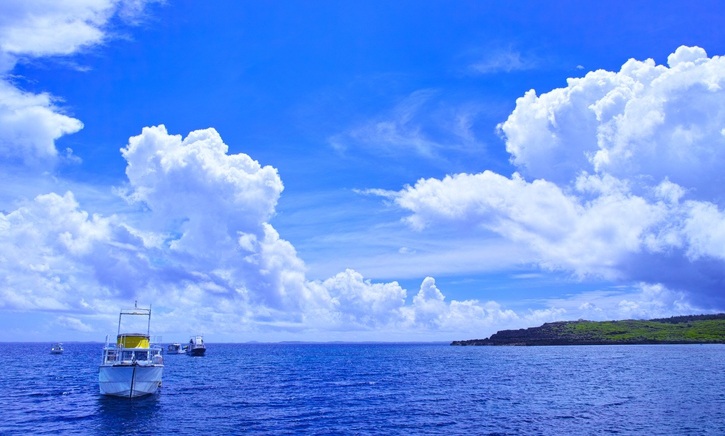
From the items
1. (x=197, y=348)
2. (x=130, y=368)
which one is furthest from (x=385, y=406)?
(x=197, y=348)

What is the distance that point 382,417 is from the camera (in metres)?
55.4

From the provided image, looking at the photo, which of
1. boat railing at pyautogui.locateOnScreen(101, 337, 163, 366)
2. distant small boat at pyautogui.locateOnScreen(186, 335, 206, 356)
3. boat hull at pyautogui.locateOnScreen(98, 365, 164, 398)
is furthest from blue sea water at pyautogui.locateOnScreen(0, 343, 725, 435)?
distant small boat at pyautogui.locateOnScreen(186, 335, 206, 356)

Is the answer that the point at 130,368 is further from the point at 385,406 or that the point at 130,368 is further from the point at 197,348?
the point at 197,348

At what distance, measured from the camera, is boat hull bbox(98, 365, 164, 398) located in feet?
213

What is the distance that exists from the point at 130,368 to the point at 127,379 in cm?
159

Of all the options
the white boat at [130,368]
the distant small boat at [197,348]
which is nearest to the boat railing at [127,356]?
the white boat at [130,368]

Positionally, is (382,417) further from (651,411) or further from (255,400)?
(651,411)

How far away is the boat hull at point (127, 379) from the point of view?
213 ft

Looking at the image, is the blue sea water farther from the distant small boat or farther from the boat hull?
the distant small boat

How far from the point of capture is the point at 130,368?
65000 mm

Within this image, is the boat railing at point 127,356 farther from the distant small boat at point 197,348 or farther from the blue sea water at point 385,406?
the distant small boat at point 197,348

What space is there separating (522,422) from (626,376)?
5478cm

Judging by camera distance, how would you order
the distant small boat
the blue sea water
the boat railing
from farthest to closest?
the distant small boat, the boat railing, the blue sea water

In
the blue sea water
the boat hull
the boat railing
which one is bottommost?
the blue sea water
